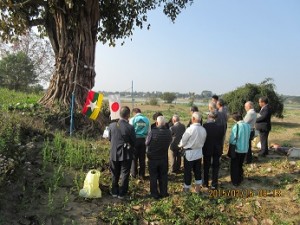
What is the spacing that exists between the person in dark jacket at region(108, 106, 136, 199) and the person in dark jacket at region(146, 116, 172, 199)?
1.30 feet

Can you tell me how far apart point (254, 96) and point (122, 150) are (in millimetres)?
19054

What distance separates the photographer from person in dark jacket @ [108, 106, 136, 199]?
6812mm

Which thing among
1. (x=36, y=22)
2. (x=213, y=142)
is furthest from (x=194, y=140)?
(x=36, y=22)

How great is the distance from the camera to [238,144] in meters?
7.86

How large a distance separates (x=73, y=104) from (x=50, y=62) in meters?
26.7

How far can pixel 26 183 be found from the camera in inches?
257

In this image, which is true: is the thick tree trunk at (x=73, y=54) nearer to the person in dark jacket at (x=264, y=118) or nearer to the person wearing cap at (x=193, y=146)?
the person wearing cap at (x=193, y=146)

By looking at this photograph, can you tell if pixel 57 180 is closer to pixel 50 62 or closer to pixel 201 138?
pixel 201 138

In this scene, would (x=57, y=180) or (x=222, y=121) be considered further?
(x=222, y=121)

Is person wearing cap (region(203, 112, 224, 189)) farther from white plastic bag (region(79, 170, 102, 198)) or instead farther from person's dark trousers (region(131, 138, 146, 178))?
white plastic bag (region(79, 170, 102, 198))

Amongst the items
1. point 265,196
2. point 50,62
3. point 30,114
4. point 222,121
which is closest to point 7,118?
point 30,114

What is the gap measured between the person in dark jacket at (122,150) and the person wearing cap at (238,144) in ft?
8.36

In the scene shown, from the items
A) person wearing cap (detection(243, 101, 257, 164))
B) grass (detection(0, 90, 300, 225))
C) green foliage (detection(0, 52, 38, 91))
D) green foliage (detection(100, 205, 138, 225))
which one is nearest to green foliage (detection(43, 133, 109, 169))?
grass (detection(0, 90, 300, 225))
